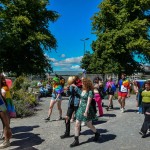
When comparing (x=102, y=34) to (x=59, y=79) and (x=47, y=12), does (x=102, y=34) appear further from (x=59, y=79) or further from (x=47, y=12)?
(x=59, y=79)

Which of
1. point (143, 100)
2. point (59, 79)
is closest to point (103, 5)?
point (59, 79)

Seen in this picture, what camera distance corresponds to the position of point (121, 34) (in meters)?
38.4

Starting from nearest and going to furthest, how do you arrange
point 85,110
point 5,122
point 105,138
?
point 5,122, point 85,110, point 105,138

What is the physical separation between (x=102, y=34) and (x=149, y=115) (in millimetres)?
30964

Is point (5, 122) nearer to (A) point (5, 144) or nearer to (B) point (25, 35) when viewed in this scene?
(A) point (5, 144)

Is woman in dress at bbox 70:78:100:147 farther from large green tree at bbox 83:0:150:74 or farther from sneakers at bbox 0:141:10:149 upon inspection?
large green tree at bbox 83:0:150:74

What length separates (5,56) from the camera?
34.9m

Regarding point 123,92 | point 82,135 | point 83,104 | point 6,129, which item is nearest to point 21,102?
point 123,92

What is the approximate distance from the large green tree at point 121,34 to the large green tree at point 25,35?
6.89 m

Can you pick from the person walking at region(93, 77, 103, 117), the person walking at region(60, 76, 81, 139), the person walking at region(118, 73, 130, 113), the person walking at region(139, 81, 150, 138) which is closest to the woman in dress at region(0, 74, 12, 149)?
the person walking at region(60, 76, 81, 139)

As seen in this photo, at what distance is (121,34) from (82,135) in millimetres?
29377

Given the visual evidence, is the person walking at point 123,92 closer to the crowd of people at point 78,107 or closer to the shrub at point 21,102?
the shrub at point 21,102

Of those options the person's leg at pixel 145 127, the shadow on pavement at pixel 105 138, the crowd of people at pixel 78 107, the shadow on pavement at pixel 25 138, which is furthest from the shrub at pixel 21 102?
the person's leg at pixel 145 127

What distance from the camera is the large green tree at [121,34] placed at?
38.6 m
